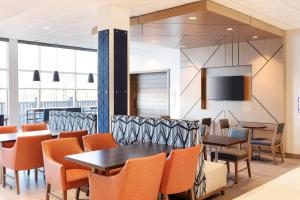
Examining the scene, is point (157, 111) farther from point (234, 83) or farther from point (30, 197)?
point (30, 197)

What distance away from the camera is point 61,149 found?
13.6 ft

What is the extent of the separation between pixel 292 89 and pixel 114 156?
5300 mm

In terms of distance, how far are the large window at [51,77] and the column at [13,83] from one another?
1.66 feet

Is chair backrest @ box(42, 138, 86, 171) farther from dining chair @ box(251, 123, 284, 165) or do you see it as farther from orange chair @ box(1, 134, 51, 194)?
dining chair @ box(251, 123, 284, 165)

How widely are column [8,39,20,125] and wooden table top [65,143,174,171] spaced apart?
6.29 meters

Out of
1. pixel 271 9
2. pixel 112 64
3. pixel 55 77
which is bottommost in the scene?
pixel 112 64

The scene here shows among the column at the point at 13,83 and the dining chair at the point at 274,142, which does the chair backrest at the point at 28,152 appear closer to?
the dining chair at the point at 274,142

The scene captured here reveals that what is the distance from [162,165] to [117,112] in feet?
7.51

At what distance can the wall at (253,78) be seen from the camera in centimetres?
714

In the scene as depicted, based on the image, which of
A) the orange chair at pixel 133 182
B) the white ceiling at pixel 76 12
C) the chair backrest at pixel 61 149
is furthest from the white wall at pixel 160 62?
the orange chair at pixel 133 182

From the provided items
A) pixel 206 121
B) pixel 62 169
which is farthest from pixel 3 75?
pixel 62 169

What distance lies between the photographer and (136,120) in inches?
185

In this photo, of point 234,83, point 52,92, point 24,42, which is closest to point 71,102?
point 52,92

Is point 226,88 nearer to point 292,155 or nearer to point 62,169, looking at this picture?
point 292,155
